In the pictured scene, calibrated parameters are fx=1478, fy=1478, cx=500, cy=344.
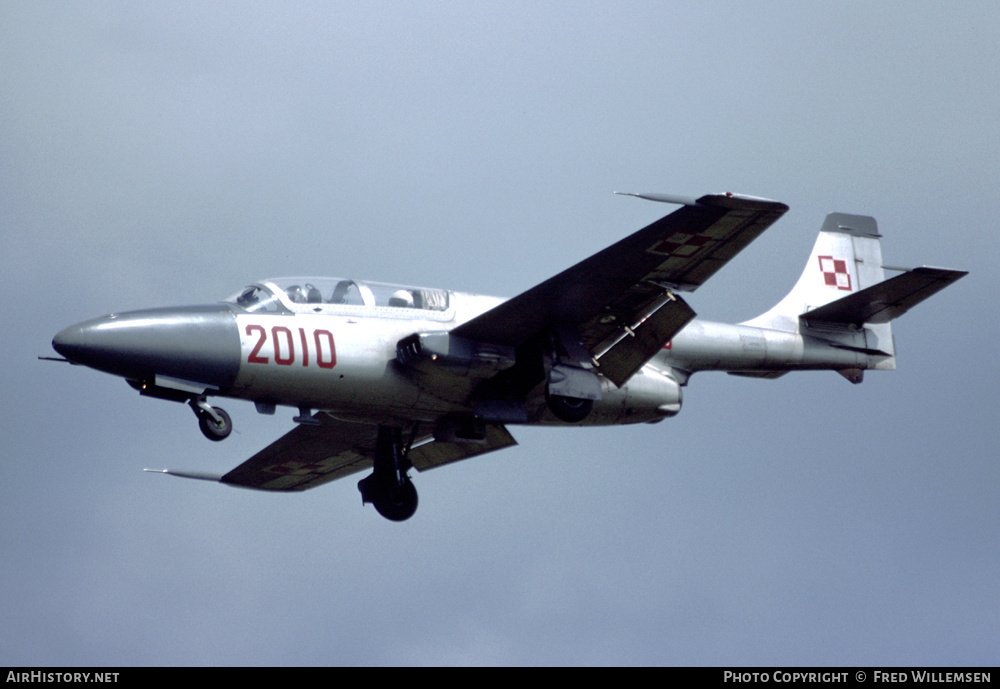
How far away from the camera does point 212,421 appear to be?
20.3m

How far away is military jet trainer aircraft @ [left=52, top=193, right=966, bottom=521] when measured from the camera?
20.2 m

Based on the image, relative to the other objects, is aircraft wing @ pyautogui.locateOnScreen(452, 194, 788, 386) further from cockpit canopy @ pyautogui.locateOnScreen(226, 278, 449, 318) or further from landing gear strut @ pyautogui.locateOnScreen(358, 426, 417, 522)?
landing gear strut @ pyautogui.locateOnScreen(358, 426, 417, 522)

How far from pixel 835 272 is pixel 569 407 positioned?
7969 millimetres

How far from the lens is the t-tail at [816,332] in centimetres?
2403

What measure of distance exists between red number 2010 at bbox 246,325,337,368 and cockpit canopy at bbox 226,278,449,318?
359 millimetres

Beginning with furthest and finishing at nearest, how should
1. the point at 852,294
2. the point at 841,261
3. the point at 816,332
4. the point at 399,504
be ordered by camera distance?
the point at 841,261 → the point at 816,332 → the point at 852,294 → the point at 399,504

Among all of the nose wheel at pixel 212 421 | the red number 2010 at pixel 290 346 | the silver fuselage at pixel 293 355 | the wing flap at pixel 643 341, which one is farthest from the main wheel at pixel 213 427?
the wing flap at pixel 643 341

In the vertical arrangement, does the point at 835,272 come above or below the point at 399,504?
above

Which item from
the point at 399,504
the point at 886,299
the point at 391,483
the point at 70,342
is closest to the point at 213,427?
the point at 70,342

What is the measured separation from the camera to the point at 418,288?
22016 millimetres

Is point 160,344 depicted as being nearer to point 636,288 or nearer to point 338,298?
point 338,298

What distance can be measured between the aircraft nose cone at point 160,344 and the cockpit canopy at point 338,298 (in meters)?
0.62

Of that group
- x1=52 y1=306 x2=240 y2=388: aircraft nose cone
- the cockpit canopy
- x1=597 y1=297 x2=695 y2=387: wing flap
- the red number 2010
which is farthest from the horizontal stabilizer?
x1=52 y1=306 x2=240 y2=388: aircraft nose cone
